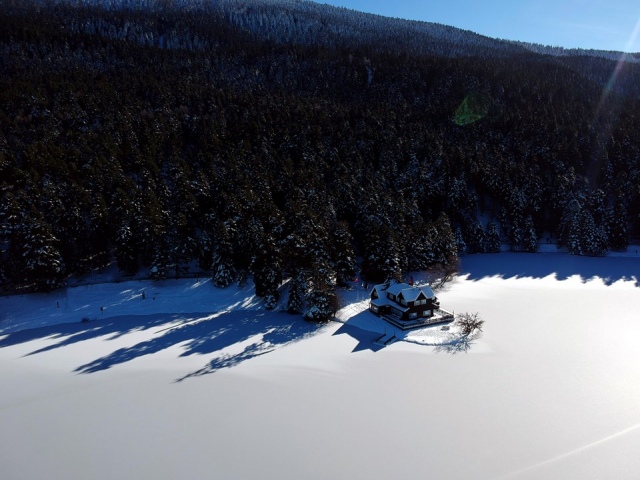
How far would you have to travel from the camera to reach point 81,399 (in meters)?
22.9

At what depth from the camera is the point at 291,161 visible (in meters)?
57.2

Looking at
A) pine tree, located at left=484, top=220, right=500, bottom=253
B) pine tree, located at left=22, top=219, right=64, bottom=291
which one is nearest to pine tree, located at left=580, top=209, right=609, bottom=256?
pine tree, located at left=484, top=220, right=500, bottom=253

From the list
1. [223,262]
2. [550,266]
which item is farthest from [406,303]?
[550,266]

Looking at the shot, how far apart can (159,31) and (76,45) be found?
118ft

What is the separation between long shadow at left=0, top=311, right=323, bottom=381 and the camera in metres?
27.7

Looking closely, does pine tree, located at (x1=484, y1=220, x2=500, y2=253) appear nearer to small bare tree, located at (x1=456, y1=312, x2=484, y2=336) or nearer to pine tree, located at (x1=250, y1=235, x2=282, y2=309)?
small bare tree, located at (x1=456, y1=312, x2=484, y2=336)

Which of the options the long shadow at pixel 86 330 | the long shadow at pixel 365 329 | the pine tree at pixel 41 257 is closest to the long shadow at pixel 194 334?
the long shadow at pixel 86 330

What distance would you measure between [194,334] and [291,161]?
104 ft

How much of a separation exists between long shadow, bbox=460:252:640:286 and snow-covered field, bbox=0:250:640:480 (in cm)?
628

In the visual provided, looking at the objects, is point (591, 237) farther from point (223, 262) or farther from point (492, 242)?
point (223, 262)

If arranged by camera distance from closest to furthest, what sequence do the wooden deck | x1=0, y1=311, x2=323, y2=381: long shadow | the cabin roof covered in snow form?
x1=0, y1=311, x2=323, y2=381: long shadow < the wooden deck < the cabin roof covered in snow

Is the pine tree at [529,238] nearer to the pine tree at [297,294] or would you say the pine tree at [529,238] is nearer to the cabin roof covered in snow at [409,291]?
the cabin roof covered in snow at [409,291]

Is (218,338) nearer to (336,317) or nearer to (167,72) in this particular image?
(336,317)

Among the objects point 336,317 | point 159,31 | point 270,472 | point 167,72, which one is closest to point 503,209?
point 336,317
